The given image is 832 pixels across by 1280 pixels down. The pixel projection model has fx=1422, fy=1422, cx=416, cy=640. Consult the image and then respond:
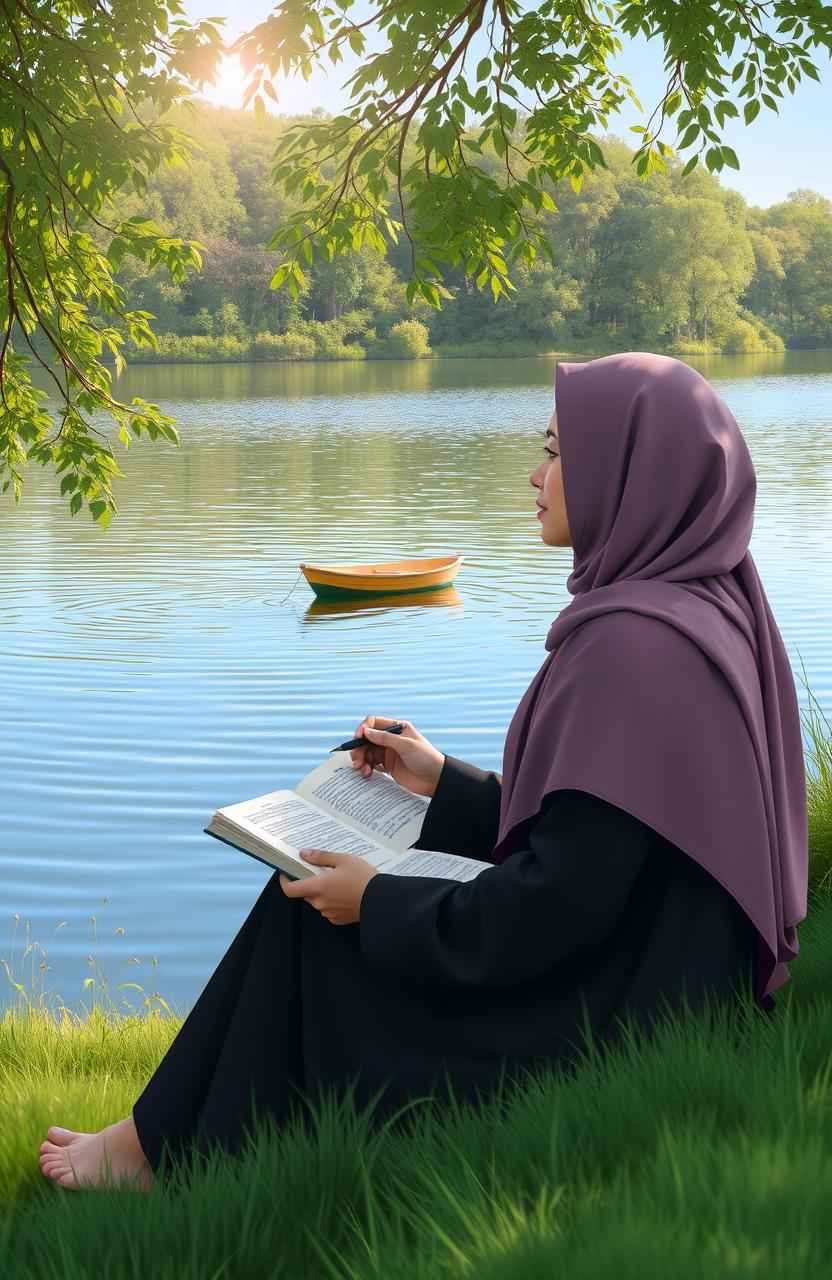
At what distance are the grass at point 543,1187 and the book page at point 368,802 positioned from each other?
0.56m

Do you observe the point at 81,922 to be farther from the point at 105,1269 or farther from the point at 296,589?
the point at 296,589

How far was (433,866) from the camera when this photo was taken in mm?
2676

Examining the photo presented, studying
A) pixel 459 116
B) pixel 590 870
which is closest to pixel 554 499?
pixel 590 870

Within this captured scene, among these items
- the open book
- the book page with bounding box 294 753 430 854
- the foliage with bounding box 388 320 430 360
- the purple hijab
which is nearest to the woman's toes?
the open book

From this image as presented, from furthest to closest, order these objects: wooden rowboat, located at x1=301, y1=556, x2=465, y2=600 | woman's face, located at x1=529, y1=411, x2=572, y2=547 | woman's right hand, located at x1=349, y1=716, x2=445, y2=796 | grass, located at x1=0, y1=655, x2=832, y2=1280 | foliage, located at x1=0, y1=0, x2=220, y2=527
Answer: wooden rowboat, located at x1=301, y1=556, x2=465, y2=600 → foliage, located at x1=0, y1=0, x2=220, y2=527 → woman's right hand, located at x1=349, y1=716, x2=445, y2=796 → woman's face, located at x1=529, y1=411, x2=572, y2=547 → grass, located at x1=0, y1=655, x2=832, y2=1280

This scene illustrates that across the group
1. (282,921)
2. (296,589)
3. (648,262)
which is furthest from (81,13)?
(648,262)

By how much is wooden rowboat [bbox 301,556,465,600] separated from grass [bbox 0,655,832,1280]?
548 inches

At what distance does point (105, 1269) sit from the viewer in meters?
2.00

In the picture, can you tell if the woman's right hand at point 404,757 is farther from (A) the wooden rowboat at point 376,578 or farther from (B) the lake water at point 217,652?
(A) the wooden rowboat at point 376,578

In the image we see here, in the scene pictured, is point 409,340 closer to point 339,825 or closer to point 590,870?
point 339,825

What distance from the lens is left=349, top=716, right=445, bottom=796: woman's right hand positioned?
3.10m

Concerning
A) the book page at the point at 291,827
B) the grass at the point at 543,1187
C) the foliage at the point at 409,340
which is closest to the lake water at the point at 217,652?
the book page at the point at 291,827

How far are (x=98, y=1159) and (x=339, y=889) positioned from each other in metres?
0.81

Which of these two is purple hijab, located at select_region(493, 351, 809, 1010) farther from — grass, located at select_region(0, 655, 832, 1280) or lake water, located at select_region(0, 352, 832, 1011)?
lake water, located at select_region(0, 352, 832, 1011)
